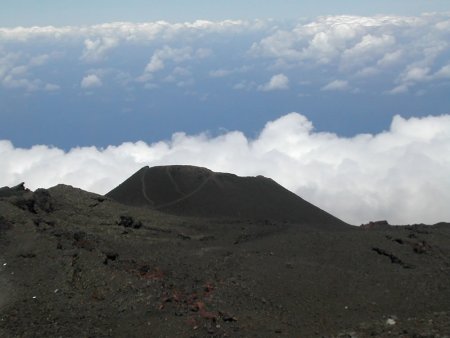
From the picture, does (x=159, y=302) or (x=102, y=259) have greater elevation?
(x=102, y=259)

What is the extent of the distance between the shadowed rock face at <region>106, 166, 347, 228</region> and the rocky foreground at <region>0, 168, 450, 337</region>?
602 cm

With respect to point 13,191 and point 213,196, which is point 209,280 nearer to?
point 13,191

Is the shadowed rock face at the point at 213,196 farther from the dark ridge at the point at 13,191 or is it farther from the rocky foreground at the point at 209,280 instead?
the dark ridge at the point at 13,191

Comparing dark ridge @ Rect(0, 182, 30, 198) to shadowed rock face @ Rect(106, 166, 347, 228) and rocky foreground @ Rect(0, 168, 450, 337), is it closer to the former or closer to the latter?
rocky foreground @ Rect(0, 168, 450, 337)

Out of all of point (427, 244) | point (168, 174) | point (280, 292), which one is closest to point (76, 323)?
point (280, 292)

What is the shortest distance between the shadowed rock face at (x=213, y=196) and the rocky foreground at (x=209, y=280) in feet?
19.7

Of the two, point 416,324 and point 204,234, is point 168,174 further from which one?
point 416,324

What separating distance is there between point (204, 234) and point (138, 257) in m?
4.60

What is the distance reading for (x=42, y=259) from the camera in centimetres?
1398

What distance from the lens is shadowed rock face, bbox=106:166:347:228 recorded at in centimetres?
2577

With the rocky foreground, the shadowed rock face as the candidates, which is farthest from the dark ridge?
the shadowed rock face

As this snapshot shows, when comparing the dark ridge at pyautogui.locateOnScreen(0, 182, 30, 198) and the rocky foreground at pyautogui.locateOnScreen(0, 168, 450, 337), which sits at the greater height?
the dark ridge at pyautogui.locateOnScreen(0, 182, 30, 198)

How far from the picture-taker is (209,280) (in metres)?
14.0

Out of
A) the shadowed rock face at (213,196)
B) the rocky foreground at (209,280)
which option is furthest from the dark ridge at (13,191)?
the shadowed rock face at (213,196)
